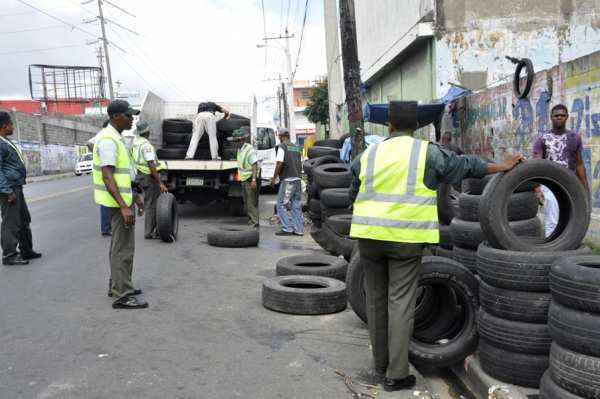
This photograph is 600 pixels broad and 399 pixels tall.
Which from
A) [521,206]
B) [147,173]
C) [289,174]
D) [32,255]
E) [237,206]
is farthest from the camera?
[237,206]

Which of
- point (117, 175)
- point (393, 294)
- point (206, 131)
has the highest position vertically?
point (206, 131)

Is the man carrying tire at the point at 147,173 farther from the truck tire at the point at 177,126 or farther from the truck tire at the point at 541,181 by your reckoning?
the truck tire at the point at 541,181

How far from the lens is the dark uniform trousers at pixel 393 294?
13.8 feet

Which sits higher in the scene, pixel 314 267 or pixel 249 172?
pixel 249 172

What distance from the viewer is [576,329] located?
141 inches

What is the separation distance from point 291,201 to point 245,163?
119 centimetres

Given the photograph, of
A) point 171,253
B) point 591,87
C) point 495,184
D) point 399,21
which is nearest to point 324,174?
point 171,253

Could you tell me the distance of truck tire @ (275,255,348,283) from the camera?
287 inches

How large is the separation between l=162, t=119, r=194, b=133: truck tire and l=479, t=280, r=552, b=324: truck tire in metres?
11.4

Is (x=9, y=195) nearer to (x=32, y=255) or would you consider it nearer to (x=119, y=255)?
(x=32, y=255)

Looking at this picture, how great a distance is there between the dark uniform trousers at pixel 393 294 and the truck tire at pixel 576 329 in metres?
0.93

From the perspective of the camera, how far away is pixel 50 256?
9.08 meters

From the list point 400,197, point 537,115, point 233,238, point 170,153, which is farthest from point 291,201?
point 400,197

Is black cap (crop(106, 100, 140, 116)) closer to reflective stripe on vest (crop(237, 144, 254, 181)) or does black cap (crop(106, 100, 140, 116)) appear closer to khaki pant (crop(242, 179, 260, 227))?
reflective stripe on vest (crop(237, 144, 254, 181))
